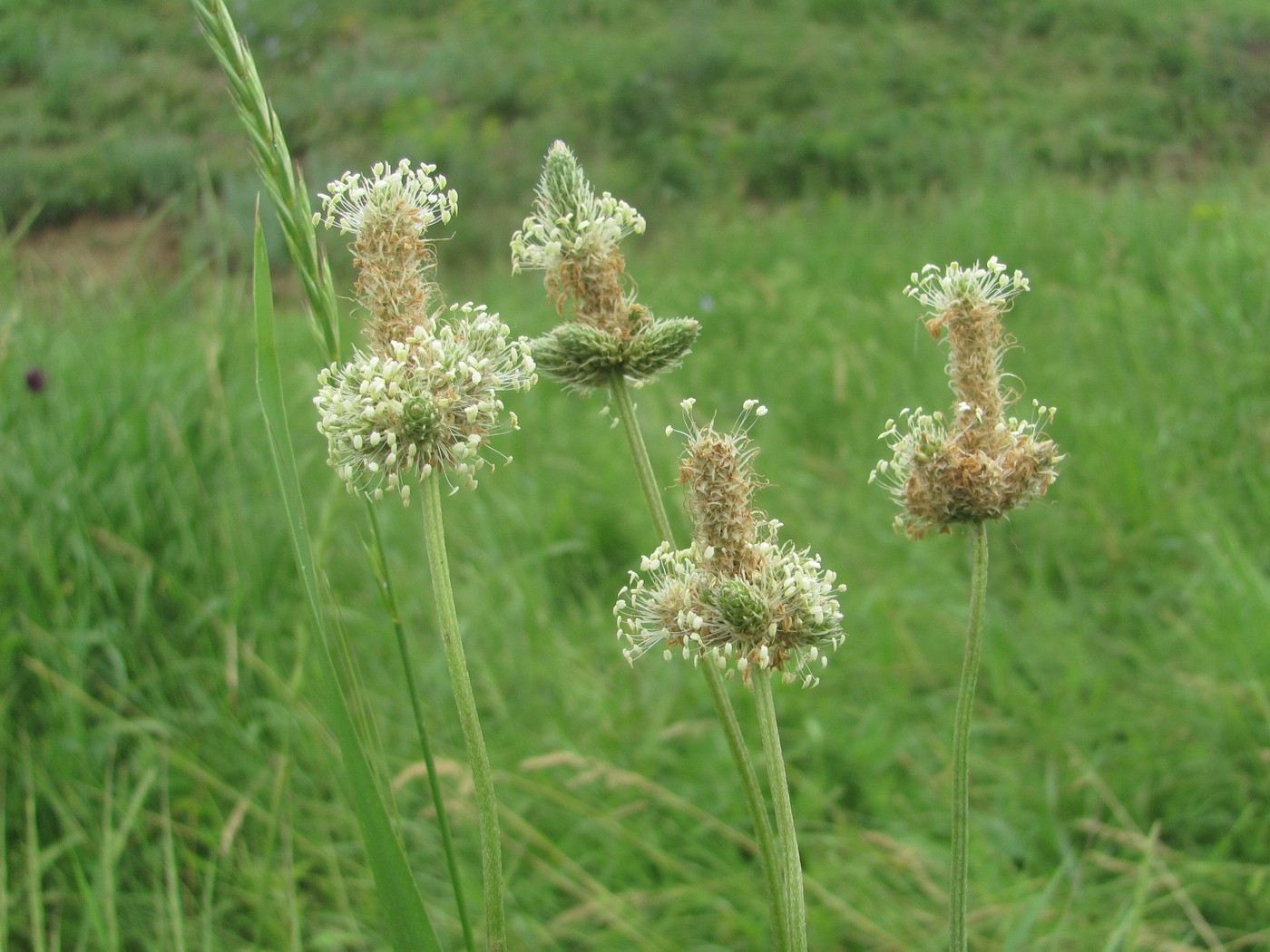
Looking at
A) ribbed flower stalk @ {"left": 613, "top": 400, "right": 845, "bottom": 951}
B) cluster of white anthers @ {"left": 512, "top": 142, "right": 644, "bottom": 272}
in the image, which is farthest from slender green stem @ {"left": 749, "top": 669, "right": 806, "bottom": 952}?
cluster of white anthers @ {"left": 512, "top": 142, "right": 644, "bottom": 272}

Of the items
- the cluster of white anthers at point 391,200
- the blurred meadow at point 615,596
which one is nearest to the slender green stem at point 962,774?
the blurred meadow at point 615,596

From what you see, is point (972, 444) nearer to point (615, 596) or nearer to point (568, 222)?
point (568, 222)

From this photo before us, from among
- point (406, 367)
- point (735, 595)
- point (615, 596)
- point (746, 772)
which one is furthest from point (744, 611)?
point (615, 596)

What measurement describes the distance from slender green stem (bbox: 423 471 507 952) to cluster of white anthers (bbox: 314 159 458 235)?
1.07ft

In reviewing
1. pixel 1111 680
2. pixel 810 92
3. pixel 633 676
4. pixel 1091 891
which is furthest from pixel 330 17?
pixel 1091 891

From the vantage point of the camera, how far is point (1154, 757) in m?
A: 3.16

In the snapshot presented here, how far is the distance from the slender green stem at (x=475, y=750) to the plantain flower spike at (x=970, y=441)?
1.36ft

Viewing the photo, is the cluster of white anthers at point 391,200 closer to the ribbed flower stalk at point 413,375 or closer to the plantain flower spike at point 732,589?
the ribbed flower stalk at point 413,375

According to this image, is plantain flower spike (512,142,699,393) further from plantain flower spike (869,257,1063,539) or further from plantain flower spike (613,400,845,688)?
plantain flower spike (869,257,1063,539)

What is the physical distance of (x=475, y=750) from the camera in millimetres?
821

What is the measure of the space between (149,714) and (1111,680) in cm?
298

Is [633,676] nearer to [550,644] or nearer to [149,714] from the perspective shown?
[550,644]

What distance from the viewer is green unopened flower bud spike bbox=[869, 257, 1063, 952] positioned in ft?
3.33

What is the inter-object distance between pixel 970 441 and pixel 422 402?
50cm
